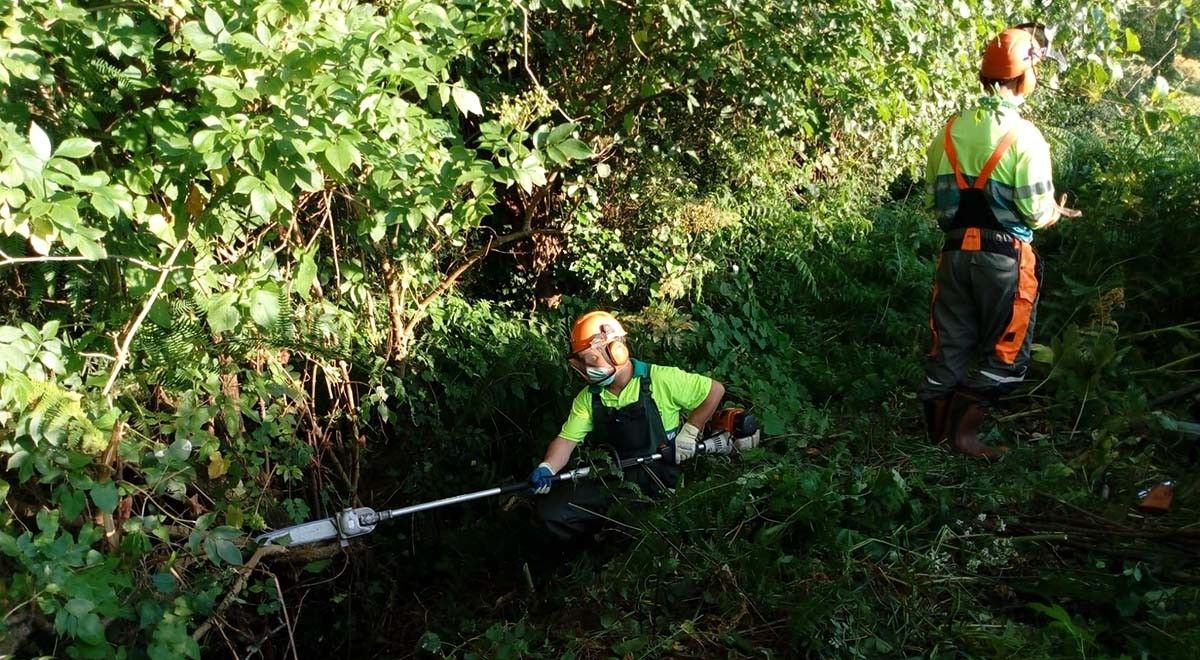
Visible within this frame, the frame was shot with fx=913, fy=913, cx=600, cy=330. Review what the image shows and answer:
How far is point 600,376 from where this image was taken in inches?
171

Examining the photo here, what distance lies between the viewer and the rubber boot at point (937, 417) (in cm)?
441

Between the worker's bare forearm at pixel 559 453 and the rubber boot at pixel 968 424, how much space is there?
1822mm

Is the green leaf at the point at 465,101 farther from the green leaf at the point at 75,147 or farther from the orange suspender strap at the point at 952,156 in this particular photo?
the orange suspender strap at the point at 952,156

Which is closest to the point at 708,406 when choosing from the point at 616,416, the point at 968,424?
the point at 616,416

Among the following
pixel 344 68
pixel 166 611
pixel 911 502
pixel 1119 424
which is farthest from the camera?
pixel 1119 424

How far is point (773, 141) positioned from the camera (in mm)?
6504

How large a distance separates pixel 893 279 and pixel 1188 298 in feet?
5.96

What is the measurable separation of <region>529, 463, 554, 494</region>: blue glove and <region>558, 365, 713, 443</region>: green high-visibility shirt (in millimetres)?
233

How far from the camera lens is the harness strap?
13.2 feet

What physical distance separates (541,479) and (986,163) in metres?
2.46

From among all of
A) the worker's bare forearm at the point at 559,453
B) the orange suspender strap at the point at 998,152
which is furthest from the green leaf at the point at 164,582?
the orange suspender strap at the point at 998,152

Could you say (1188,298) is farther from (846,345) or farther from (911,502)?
(911,502)

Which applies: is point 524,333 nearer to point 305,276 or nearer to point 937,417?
point 305,276

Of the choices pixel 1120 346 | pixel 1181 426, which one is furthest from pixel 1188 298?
pixel 1181 426
